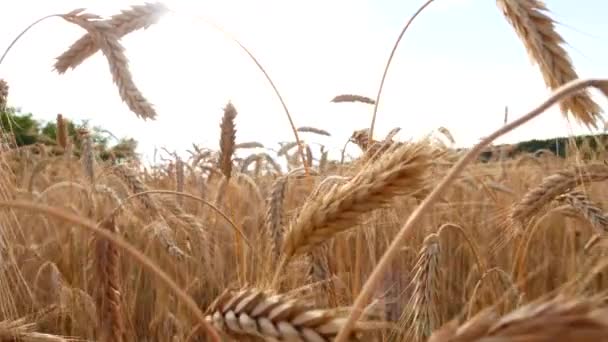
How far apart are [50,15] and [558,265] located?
7.42 ft

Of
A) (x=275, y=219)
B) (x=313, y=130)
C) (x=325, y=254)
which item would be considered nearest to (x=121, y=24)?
(x=275, y=219)

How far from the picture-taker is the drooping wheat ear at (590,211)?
213cm

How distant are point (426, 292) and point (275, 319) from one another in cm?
75

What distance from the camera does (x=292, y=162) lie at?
18.6ft

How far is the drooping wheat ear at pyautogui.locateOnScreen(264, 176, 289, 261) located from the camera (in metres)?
1.68

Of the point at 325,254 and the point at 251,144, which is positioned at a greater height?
the point at 251,144

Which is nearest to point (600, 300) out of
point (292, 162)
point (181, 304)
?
point (181, 304)

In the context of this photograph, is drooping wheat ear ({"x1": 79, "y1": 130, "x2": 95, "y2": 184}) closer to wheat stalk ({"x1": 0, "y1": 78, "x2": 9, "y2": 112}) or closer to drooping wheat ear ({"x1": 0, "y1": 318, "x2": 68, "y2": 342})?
wheat stalk ({"x1": 0, "y1": 78, "x2": 9, "y2": 112})

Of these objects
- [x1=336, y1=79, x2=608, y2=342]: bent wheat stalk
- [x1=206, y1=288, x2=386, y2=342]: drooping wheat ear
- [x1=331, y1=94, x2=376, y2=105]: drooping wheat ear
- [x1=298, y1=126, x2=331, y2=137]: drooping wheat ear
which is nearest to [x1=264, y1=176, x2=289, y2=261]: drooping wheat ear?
[x1=206, y1=288, x2=386, y2=342]: drooping wheat ear

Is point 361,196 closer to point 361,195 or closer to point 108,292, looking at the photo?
point 361,195

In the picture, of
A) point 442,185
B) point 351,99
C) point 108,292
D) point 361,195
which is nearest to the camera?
point 442,185

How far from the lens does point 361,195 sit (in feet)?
3.62

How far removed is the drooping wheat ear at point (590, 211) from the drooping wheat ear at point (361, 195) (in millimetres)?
1248

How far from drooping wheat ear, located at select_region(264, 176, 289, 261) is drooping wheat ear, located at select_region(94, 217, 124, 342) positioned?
380 millimetres
